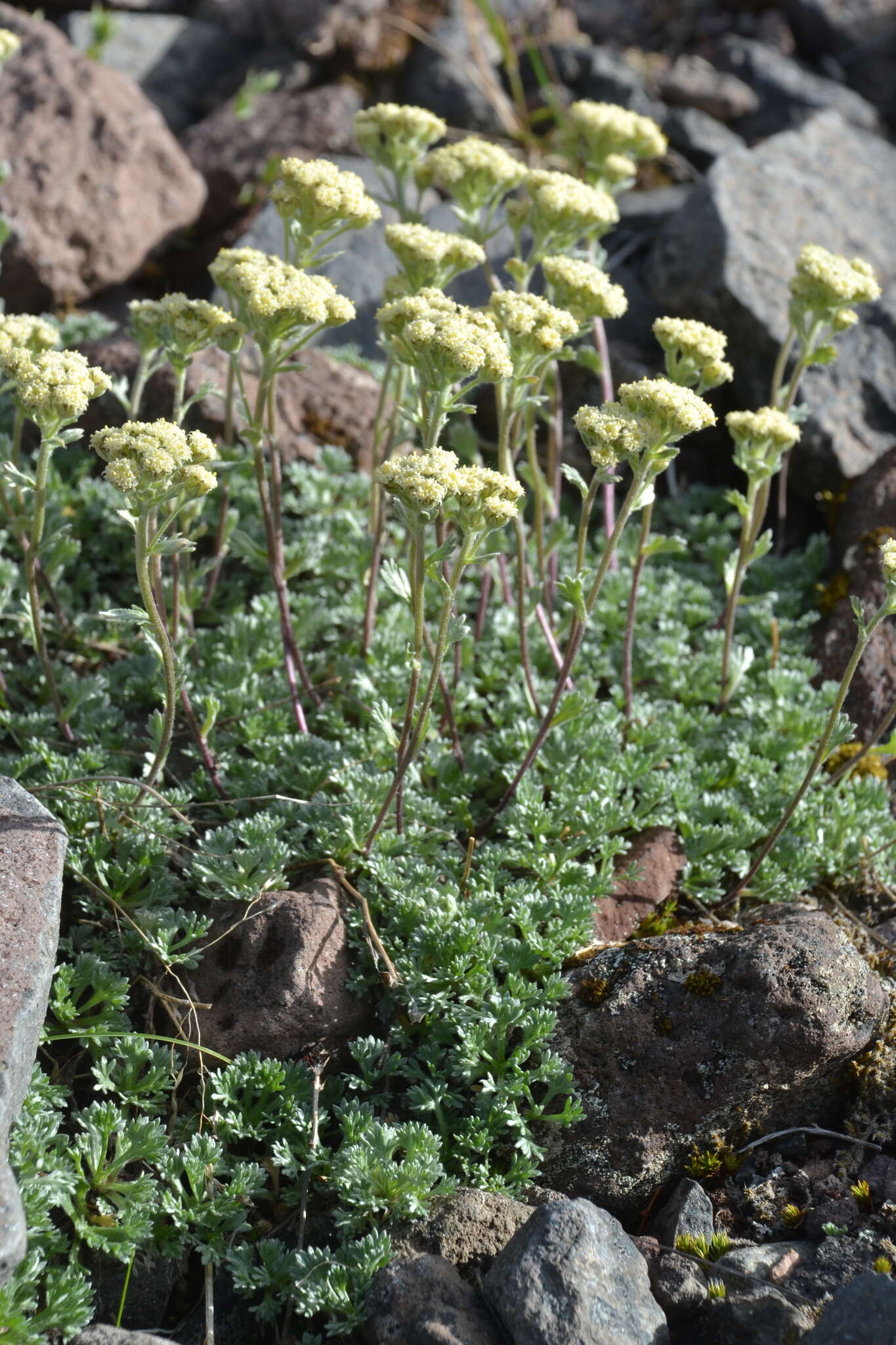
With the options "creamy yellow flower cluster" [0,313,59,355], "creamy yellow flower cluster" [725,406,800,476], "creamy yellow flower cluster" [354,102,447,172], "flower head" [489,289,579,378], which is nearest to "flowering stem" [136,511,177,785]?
"creamy yellow flower cluster" [0,313,59,355]

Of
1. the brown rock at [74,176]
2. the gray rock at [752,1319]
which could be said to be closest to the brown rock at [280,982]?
Result: the gray rock at [752,1319]

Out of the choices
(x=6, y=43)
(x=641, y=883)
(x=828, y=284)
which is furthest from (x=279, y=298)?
(x=6, y=43)

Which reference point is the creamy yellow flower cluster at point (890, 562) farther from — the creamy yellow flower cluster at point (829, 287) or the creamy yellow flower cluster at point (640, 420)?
the creamy yellow flower cluster at point (829, 287)

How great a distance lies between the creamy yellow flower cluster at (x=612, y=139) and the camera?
509 cm

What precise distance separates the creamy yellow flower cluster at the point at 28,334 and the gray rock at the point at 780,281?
155 inches

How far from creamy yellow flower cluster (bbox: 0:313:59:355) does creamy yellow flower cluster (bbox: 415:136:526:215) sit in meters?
1.68

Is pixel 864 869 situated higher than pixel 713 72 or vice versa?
pixel 713 72

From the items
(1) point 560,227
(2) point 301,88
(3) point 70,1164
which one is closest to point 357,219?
(1) point 560,227

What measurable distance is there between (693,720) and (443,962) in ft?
6.18

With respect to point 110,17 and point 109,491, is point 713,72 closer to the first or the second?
point 110,17

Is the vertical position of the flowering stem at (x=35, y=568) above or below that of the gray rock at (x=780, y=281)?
below

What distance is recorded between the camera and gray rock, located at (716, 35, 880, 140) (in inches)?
366

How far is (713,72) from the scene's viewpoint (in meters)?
A: 9.66

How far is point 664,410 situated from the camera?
140 inches
